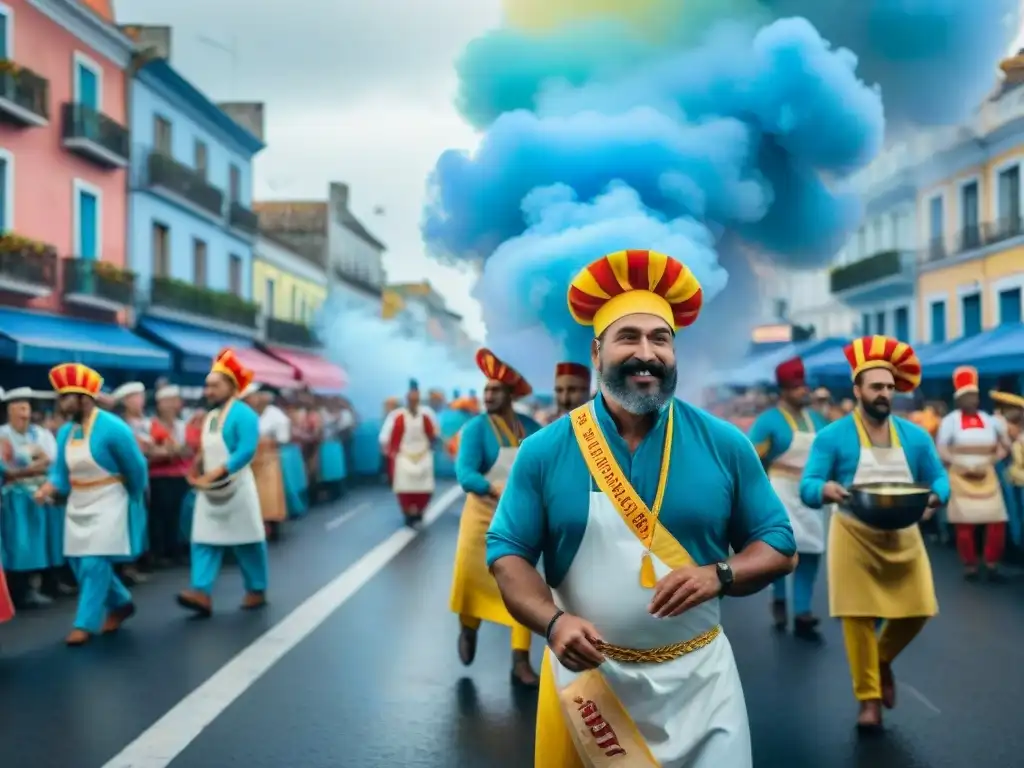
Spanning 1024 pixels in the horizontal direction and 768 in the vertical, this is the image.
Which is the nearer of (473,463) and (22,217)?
(473,463)

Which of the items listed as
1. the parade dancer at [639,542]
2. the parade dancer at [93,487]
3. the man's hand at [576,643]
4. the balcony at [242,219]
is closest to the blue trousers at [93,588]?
the parade dancer at [93,487]

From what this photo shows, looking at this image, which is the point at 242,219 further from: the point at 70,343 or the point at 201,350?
the point at 70,343

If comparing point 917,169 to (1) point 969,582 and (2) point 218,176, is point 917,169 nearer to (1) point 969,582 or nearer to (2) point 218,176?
(1) point 969,582

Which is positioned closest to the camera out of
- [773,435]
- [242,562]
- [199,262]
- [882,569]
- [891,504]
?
[891,504]

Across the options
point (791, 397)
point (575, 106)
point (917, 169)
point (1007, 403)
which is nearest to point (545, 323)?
point (575, 106)

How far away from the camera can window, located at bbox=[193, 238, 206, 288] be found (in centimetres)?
2933

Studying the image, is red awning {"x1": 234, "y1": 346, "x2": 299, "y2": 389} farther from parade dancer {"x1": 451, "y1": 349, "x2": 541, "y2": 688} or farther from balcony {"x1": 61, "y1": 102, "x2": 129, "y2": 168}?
parade dancer {"x1": 451, "y1": 349, "x2": 541, "y2": 688}

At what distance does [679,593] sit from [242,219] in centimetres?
3101

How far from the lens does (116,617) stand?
309 inches

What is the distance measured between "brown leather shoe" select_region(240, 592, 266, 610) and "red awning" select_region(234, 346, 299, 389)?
16313 mm

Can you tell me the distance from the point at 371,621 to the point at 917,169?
15.3 meters

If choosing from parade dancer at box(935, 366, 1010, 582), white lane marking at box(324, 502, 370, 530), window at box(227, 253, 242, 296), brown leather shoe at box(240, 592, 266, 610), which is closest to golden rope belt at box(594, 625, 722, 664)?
brown leather shoe at box(240, 592, 266, 610)

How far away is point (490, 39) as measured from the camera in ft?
23.8

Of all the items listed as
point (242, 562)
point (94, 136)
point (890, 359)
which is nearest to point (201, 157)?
point (94, 136)
